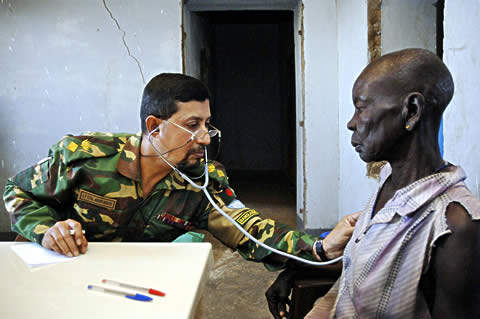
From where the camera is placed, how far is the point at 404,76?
80cm

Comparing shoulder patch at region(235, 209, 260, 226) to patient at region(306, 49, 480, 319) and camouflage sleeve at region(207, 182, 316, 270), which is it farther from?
patient at region(306, 49, 480, 319)

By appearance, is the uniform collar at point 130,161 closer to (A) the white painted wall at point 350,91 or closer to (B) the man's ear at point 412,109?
(B) the man's ear at point 412,109

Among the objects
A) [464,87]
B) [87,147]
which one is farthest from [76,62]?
[464,87]

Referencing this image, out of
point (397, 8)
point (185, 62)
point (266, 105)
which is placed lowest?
point (266, 105)

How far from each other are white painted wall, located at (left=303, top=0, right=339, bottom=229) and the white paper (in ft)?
8.48

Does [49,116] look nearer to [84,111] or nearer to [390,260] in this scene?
[84,111]

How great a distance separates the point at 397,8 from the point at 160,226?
6.60ft

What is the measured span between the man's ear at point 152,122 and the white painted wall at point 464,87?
101cm

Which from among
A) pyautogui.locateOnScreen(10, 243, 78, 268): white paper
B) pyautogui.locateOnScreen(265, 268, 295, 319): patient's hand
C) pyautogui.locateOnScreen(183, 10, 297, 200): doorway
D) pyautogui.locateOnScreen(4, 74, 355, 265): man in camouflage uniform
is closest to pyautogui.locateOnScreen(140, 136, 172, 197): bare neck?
pyautogui.locateOnScreen(4, 74, 355, 265): man in camouflage uniform

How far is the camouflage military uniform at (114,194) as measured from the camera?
57.7 inches

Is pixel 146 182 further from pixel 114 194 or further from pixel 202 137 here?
pixel 202 137

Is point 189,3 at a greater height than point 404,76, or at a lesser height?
greater

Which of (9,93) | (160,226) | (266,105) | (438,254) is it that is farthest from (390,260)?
(266,105)

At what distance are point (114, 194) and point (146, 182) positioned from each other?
0.44 feet
